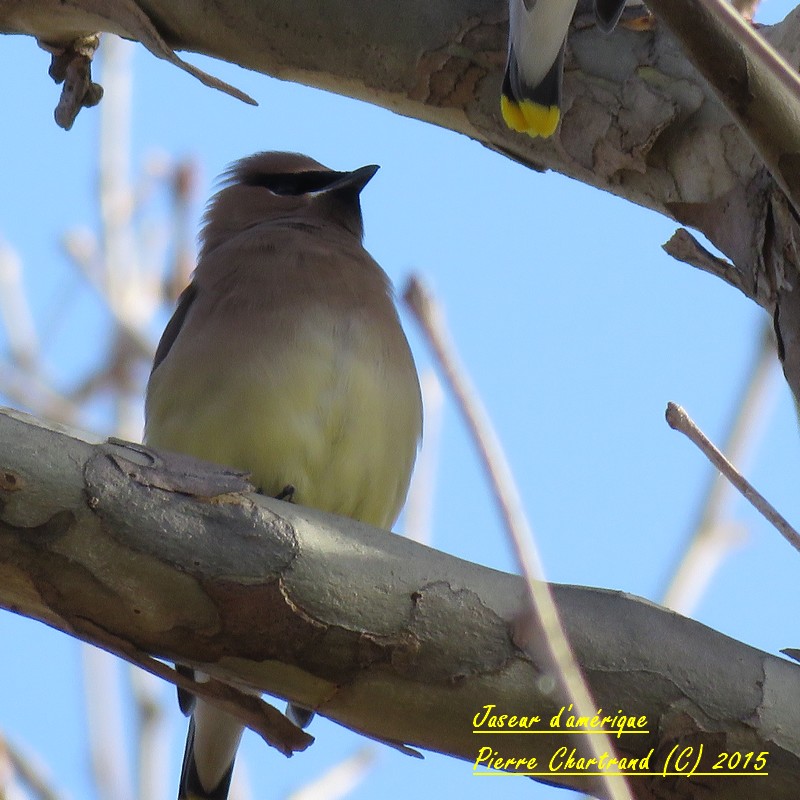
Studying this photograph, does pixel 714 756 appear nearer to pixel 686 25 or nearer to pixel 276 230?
pixel 686 25

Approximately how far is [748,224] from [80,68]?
1858 millimetres

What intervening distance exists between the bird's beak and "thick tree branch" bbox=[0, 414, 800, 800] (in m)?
2.28

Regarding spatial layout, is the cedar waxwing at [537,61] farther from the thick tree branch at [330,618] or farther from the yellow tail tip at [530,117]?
the thick tree branch at [330,618]

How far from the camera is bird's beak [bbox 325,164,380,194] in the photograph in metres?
4.42

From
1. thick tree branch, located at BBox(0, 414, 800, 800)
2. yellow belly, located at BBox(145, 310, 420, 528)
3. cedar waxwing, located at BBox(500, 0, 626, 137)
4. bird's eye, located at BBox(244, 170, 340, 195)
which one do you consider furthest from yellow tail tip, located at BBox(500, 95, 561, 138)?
bird's eye, located at BBox(244, 170, 340, 195)

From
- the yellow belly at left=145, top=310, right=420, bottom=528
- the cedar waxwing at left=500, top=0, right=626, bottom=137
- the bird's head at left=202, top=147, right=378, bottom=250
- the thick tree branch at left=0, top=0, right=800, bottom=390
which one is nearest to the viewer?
the thick tree branch at left=0, top=0, right=800, bottom=390

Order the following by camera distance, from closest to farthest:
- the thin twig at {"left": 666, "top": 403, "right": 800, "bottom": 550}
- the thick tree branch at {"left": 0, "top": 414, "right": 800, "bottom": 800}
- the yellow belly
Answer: the thin twig at {"left": 666, "top": 403, "right": 800, "bottom": 550} < the thick tree branch at {"left": 0, "top": 414, "right": 800, "bottom": 800} < the yellow belly

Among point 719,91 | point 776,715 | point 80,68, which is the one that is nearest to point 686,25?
point 719,91

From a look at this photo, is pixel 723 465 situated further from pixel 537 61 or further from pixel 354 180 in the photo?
pixel 354 180

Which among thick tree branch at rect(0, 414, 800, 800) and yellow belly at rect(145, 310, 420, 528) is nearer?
thick tree branch at rect(0, 414, 800, 800)

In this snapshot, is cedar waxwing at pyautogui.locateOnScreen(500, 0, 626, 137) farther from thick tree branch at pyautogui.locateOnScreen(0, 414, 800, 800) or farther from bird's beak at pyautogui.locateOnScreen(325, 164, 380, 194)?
bird's beak at pyautogui.locateOnScreen(325, 164, 380, 194)

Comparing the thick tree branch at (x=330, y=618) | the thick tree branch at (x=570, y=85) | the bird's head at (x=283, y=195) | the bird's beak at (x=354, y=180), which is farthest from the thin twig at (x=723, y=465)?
the bird's beak at (x=354, y=180)

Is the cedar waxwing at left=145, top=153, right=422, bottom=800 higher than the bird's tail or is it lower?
higher

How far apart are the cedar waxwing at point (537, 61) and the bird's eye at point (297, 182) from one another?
4.71 feet
